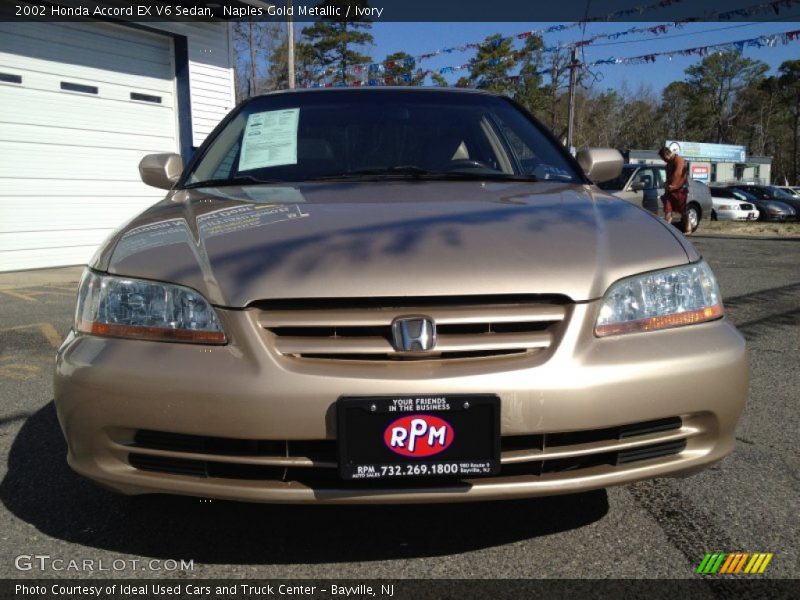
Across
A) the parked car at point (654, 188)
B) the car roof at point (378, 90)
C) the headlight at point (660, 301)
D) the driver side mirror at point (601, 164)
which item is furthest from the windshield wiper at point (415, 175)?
the parked car at point (654, 188)

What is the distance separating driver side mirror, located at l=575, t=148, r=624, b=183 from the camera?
10.4ft

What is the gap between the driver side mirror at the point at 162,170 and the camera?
309cm

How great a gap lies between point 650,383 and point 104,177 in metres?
8.64

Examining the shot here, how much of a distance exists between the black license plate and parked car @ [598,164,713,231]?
1174 centimetres

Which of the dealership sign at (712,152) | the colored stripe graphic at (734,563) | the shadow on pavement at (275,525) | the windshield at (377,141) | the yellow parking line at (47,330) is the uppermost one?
the windshield at (377,141)

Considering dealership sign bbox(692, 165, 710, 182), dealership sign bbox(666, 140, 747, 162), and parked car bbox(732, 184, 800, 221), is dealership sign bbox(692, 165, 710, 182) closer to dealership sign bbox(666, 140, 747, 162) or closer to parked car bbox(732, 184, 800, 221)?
dealership sign bbox(666, 140, 747, 162)

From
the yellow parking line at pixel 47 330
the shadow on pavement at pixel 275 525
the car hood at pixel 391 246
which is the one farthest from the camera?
the yellow parking line at pixel 47 330

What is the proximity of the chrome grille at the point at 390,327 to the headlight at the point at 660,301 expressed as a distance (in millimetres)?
160

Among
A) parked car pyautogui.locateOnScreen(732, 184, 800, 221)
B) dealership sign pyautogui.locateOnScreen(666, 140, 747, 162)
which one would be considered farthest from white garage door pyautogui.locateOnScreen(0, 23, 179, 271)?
dealership sign pyautogui.locateOnScreen(666, 140, 747, 162)

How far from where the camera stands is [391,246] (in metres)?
1.89

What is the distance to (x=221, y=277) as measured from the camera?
1842mm

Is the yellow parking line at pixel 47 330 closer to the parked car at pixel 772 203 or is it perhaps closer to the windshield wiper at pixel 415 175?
the windshield wiper at pixel 415 175

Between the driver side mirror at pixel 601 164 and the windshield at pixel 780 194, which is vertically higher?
the driver side mirror at pixel 601 164

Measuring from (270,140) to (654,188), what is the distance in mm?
12321
